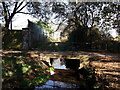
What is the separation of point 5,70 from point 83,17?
10.1m

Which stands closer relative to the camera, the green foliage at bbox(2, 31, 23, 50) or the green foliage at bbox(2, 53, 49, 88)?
the green foliage at bbox(2, 53, 49, 88)

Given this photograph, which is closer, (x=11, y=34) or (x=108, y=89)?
(x=108, y=89)

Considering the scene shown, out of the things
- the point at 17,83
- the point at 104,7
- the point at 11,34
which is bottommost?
the point at 17,83

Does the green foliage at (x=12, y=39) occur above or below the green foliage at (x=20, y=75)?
above

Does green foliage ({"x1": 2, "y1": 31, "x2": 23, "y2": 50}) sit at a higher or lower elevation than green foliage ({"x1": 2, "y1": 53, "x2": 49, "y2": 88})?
higher

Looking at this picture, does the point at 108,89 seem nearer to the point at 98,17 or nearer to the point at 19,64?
the point at 19,64

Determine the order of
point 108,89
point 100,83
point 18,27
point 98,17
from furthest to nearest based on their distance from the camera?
point 18,27 < point 98,17 < point 100,83 < point 108,89

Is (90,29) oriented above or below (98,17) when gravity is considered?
below

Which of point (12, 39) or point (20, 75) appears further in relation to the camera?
point (12, 39)

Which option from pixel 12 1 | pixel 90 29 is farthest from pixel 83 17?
pixel 12 1

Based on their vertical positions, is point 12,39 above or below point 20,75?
above

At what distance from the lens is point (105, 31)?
12.5 metres

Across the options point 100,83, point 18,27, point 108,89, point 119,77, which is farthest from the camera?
point 18,27

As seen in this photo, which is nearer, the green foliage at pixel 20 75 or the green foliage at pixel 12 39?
the green foliage at pixel 20 75
